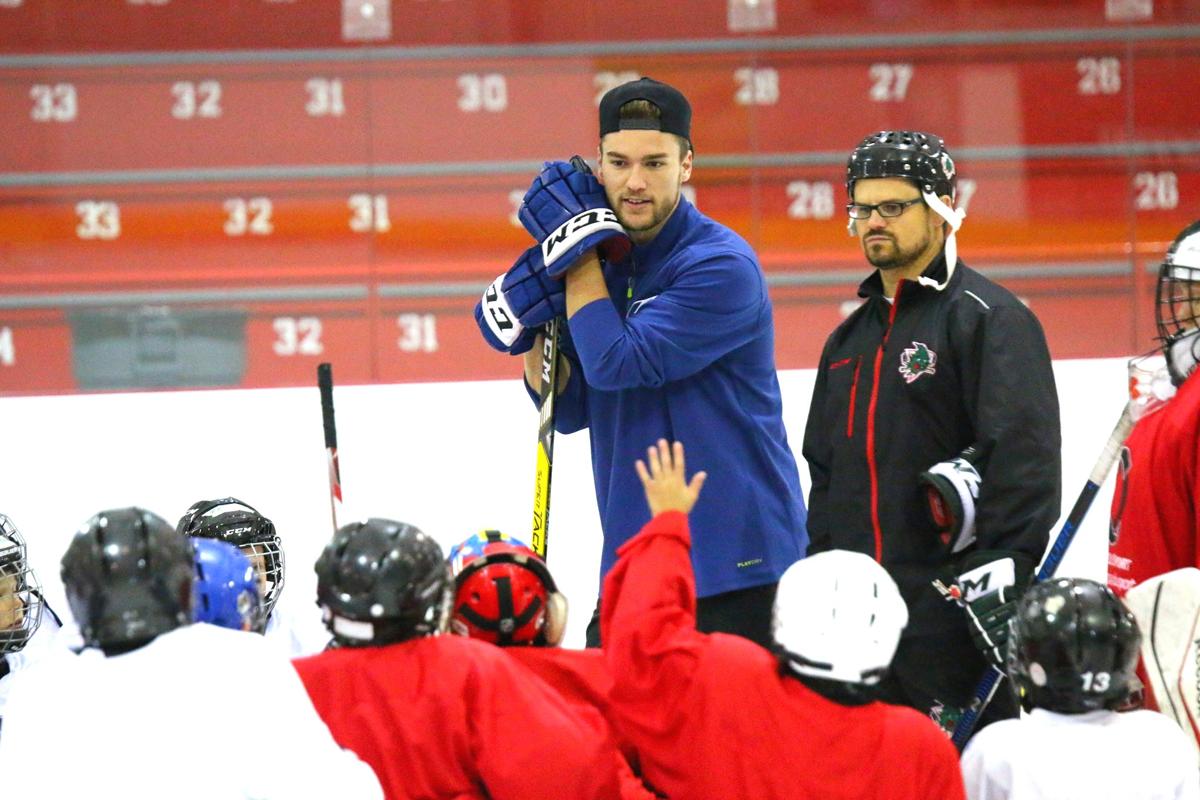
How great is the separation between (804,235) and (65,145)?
2151 millimetres

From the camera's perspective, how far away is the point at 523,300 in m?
2.62

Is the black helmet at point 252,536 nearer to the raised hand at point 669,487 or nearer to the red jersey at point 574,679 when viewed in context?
the red jersey at point 574,679

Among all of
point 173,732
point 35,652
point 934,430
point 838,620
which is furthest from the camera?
point 35,652

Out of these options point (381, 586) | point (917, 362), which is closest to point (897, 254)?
point (917, 362)

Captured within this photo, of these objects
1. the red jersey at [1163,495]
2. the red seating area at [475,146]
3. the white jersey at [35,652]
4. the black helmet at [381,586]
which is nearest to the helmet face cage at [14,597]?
the white jersey at [35,652]

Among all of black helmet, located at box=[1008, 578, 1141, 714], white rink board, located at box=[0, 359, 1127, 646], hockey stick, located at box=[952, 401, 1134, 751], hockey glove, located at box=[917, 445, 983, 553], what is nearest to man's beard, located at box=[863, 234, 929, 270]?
hockey glove, located at box=[917, 445, 983, 553]

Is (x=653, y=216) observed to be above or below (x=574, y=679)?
above

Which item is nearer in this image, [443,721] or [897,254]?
[443,721]

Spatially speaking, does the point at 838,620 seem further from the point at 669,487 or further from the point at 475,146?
the point at 475,146

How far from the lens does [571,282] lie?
255cm

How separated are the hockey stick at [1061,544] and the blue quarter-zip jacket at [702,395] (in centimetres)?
36

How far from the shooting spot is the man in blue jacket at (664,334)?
250 cm

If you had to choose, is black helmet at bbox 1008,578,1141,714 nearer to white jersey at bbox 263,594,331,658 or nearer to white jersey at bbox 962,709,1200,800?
white jersey at bbox 962,709,1200,800

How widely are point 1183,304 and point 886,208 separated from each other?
1.72 feet
